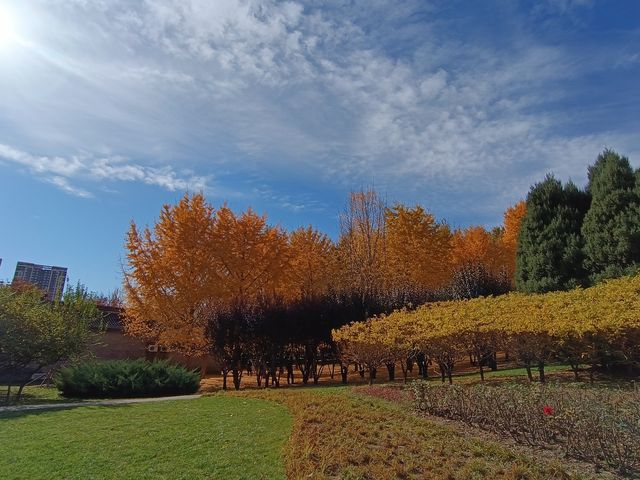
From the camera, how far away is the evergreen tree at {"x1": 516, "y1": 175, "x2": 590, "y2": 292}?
14.4 metres

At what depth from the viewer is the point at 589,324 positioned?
7.78 meters

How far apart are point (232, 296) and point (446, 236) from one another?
11845mm

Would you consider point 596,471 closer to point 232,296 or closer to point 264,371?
point 264,371

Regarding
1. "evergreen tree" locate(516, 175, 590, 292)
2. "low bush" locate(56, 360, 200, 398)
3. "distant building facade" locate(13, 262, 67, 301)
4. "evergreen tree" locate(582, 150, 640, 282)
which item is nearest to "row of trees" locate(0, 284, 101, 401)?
"low bush" locate(56, 360, 200, 398)

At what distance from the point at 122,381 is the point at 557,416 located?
1188cm

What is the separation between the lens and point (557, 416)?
17.3ft

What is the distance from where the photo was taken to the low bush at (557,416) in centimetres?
484

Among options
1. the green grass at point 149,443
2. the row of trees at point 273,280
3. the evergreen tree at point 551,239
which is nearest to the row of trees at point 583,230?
the evergreen tree at point 551,239

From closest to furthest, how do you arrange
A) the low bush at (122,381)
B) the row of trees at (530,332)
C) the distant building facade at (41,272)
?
the row of trees at (530,332)
the low bush at (122,381)
the distant building facade at (41,272)

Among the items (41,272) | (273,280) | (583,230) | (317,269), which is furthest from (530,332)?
(41,272)

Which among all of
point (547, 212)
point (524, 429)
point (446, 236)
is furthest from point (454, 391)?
point (446, 236)

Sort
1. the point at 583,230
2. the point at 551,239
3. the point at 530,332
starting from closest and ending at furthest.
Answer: the point at 530,332 < the point at 583,230 < the point at 551,239

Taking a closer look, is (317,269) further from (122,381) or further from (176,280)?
(122,381)

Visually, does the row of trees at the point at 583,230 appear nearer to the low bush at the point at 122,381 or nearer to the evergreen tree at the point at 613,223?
the evergreen tree at the point at 613,223
